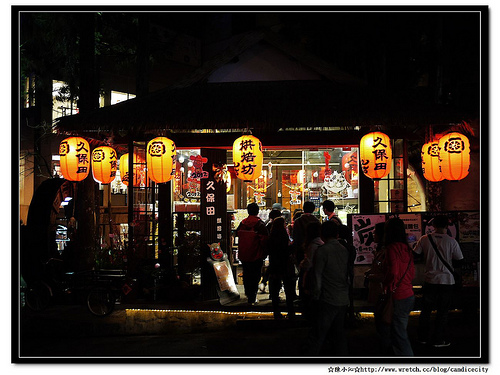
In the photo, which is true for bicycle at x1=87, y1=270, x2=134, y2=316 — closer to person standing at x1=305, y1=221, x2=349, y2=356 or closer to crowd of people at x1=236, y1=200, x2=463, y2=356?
crowd of people at x1=236, y1=200, x2=463, y2=356

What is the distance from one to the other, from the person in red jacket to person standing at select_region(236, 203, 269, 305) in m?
4.20

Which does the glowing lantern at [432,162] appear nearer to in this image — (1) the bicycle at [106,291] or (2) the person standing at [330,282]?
(2) the person standing at [330,282]

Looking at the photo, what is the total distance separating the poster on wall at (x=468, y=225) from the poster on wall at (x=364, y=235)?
5.98ft

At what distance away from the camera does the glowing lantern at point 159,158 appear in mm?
10664

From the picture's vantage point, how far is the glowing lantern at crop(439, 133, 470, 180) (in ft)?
33.2

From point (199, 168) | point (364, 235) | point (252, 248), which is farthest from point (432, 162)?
point (199, 168)

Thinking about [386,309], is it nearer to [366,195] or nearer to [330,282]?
[330,282]

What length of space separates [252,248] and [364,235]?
2619 mm

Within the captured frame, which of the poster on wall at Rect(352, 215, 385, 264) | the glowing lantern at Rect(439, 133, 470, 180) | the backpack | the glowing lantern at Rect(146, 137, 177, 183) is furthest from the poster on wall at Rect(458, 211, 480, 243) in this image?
the glowing lantern at Rect(146, 137, 177, 183)

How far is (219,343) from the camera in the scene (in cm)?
894

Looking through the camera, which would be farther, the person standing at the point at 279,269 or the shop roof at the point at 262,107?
the shop roof at the point at 262,107

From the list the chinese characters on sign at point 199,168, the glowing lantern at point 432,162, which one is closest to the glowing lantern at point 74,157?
the chinese characters on sign at point 199,168

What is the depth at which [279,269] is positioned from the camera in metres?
9.88

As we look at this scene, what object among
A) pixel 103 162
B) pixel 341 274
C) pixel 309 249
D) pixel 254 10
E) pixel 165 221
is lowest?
pixel 341 274
